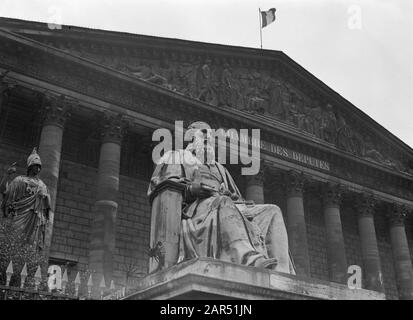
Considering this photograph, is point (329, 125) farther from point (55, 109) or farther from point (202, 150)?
point (202, 150)

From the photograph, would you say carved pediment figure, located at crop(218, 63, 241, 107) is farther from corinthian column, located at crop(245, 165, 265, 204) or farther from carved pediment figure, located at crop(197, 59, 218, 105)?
corinthian column, located at crop(245, 165, 265, 204)

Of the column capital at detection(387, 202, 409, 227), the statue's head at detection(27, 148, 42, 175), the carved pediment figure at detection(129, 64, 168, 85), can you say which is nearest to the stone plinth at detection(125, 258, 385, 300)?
the statue's head at detection(27, 148, 42, 175)

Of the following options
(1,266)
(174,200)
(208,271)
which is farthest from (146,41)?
(208,271)

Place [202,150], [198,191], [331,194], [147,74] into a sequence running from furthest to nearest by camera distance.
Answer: [331,194] → [147,74] → [202,150] → [198,191]

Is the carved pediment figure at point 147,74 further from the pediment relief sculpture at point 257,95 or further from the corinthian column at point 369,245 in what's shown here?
the corinthian column at point 369,245

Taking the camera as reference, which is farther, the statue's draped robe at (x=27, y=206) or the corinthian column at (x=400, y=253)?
the corinthian column at (x=400, y=253)

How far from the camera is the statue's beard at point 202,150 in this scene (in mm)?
7133

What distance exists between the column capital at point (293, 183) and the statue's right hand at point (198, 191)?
17904 mm

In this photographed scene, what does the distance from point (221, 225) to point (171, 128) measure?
632 inches

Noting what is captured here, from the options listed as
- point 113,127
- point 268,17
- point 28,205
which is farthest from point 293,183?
point 28,205

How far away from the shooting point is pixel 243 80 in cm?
2483

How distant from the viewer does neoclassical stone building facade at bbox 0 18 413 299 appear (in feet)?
61.8

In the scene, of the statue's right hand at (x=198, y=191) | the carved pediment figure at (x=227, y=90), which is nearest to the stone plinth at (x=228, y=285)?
the statue's right hand at (x=198, y=191)
